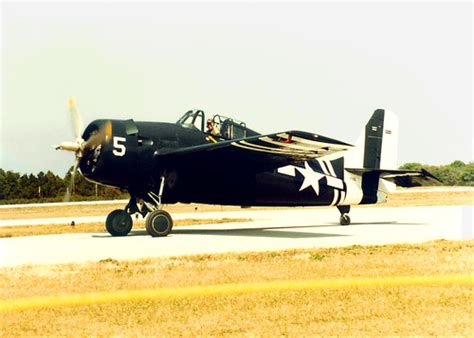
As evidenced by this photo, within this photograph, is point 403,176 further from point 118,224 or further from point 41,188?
point 41,188

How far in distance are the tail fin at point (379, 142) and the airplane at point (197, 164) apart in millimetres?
2618

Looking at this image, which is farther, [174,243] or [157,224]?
[157,224]

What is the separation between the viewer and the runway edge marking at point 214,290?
8.27 metres

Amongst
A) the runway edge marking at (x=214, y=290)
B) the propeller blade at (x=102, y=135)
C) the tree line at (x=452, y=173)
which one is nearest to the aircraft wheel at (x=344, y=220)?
the propeller blade at (x=102, y=135)

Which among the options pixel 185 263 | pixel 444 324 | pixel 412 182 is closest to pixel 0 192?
pixel 412 182

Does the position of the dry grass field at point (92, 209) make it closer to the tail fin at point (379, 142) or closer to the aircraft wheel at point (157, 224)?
the tail fin at point (379, 142)

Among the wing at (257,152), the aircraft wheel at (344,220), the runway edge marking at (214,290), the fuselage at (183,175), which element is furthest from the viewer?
the aircraft wheel at (344,220)

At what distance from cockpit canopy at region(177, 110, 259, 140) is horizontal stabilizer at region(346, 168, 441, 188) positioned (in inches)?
228

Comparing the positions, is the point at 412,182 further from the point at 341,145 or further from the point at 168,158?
the point at 168,158

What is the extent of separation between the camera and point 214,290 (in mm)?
8984

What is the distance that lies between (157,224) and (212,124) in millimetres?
3387

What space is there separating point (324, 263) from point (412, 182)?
503 inches

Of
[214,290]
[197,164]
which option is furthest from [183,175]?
[214,290]

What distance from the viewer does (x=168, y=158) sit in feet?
58.5
